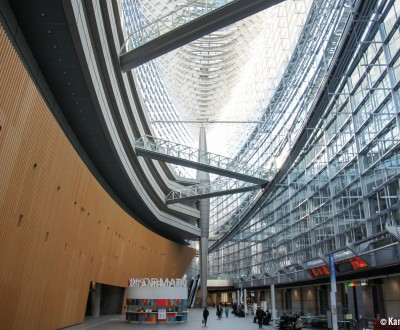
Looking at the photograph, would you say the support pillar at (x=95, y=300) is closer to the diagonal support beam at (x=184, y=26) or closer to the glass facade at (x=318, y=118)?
the glass facade at (x=318, y=118)

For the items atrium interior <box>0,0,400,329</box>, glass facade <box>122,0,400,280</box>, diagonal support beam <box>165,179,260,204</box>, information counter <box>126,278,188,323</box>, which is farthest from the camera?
diagonal support beam <box>165,179,260,204</box>

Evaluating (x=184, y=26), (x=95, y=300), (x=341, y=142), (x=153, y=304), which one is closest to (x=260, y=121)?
(x=341, y=142)

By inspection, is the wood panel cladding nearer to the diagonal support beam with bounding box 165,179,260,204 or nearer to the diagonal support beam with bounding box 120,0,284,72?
the diagonal support beam with bounding box 120,0,284,72

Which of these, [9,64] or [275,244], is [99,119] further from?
[275,244]

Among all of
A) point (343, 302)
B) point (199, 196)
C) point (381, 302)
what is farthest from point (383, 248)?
point (199, 196)

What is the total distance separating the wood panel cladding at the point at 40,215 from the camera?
935 centimetres

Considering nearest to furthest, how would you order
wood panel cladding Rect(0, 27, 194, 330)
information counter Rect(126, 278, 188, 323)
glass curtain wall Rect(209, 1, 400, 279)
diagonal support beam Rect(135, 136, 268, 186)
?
wood panel cladding Rect(0, 27, 194, 330) → glass curtain wall Rect(209, 1, 400, 279) → information counter Rect(126, 278, 188, 323) → diagonal support beam Rect(135, 136, 268, 186)

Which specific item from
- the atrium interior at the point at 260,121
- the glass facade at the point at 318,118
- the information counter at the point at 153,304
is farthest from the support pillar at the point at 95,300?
the glass facade at the point at 318,118

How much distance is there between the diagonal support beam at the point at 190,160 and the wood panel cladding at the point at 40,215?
7.94 meters

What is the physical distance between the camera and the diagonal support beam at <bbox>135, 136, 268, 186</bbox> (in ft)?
99.3

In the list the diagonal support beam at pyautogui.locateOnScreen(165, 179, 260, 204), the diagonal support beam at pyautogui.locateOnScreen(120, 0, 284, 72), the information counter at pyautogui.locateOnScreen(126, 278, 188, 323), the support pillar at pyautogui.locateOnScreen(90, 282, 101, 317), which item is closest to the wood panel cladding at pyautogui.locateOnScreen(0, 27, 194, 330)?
the information counter at pyautogui.locateOnScreen(126, 278, 188, 323)

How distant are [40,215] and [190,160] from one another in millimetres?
20989

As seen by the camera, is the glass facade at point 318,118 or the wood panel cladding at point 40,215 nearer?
the wood panel cladding at point 40,215

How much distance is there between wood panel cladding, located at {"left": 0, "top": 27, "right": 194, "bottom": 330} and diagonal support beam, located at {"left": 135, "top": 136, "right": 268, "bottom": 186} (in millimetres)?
7944
